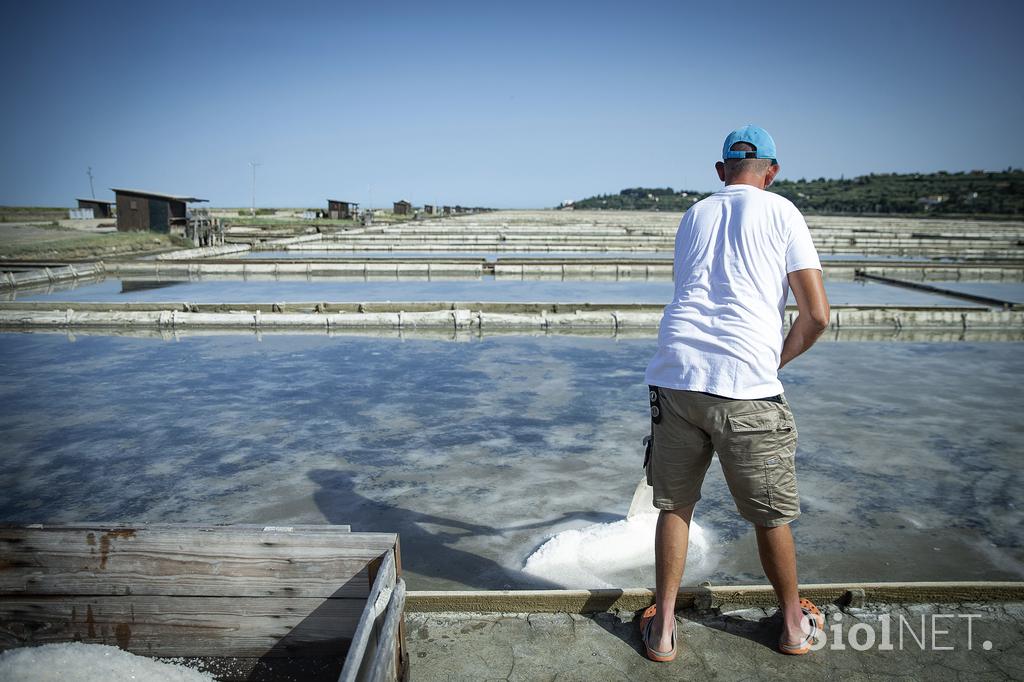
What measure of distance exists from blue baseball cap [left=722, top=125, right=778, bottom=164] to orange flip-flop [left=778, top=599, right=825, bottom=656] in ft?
4.44

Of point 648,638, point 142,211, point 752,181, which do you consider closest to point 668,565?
point 648,638

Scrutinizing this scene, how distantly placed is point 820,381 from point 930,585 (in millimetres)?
3873

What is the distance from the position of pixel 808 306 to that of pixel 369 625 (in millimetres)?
1384

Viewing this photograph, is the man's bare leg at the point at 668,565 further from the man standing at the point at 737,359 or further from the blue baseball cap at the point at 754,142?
the blue baseball cap at the point at 754,142

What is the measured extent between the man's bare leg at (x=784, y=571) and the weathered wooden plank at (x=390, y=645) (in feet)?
3.29

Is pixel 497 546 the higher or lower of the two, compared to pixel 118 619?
lower

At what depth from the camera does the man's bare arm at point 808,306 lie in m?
1.91

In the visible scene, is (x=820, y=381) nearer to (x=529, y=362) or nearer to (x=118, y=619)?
(x=529, y=362)

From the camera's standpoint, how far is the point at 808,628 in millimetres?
2129

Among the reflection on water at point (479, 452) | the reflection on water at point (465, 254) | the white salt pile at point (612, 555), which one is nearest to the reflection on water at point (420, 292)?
the reflection on water at point (479, 452)

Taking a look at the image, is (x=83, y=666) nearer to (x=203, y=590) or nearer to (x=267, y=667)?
(x=203, y=590)

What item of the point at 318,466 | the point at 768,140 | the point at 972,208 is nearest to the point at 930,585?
the point at 768,140

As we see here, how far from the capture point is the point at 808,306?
195 cm

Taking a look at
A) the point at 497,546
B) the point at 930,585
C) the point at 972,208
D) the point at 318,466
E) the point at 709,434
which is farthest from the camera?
the point at 972,208
